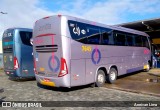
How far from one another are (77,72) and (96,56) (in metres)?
1.66

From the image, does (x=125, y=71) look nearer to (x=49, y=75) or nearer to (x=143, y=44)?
(x=143, y=44)

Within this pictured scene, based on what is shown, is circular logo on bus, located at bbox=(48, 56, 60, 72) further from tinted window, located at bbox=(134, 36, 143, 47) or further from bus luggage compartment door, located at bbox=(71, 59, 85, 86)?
tinted window, located at bbox=(134, 36, 143, 47)

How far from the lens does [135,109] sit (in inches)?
281

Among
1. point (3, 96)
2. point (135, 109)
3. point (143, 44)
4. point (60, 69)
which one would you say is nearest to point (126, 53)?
point (143, 44)

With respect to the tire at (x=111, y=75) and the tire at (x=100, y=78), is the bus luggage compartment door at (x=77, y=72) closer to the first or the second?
the tire at (x=100, y=78)

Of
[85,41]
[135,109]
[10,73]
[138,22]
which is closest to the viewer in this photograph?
[135,109]

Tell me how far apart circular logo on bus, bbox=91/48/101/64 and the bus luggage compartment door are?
0.86m

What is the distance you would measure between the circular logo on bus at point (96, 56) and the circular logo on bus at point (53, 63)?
6.37 ft

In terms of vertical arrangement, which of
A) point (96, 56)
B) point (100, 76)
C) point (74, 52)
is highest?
point (74, 52)

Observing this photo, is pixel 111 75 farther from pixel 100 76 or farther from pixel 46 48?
pixel 46 48

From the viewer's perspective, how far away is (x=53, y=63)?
9.55m

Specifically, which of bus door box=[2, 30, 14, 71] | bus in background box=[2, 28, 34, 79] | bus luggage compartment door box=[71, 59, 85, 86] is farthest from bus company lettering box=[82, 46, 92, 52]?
bus door box=[2, 30, 14, 71]

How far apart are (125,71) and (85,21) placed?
16.4ft

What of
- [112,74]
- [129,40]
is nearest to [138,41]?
[129,40]
